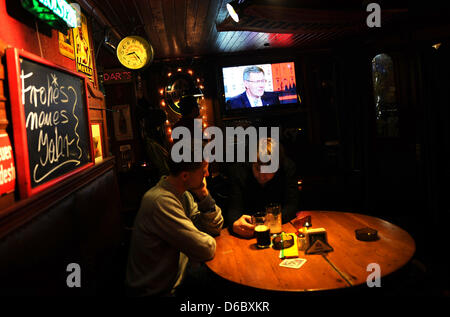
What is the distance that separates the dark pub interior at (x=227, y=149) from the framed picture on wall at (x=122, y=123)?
0.02 m

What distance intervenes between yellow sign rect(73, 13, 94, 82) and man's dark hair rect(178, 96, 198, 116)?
8.75ft

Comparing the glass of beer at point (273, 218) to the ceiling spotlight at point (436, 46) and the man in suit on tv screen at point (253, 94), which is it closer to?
the ceiling spotlight at point (436, 46)

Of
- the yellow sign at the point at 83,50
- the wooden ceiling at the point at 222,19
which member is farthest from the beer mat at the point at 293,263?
the yellow sign at the point at 83,50

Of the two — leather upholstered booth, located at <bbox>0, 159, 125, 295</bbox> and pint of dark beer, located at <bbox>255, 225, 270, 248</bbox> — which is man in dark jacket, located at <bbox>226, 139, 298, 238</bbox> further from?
leather upholstered booth, located at <bbox>0, 159, 125, 295</bbox>

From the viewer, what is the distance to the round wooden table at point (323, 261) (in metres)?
1.75

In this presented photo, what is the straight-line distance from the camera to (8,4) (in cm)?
189

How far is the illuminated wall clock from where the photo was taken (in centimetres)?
417

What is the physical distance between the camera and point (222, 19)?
441cm

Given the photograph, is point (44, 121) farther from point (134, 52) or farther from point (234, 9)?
point (134, 52)

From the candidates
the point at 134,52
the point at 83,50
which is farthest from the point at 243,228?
the point at 134,52

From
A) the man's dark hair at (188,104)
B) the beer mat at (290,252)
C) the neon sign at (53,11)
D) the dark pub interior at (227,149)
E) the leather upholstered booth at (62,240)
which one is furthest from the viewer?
the man's dark hair at (188,104)

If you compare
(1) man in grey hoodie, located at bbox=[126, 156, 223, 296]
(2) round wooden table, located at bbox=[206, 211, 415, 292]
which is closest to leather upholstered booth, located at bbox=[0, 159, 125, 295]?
(1) man in grey hoodie, located at bbox=[126, 156, 223, 296]
